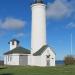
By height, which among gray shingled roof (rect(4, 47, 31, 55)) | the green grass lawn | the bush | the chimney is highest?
the chimney

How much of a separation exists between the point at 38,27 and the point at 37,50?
4158mm

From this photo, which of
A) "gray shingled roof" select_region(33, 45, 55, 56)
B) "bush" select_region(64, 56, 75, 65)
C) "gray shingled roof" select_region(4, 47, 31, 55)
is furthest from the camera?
"gray shingled roof" select_region(4, 47, 31, 55)

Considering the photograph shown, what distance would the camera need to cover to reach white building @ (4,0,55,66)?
51.9 meters

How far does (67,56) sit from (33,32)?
24.8 feet

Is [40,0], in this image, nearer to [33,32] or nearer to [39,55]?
[33,32]

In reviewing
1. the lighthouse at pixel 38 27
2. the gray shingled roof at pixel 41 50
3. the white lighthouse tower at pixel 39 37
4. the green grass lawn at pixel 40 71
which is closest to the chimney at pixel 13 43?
the white lighthouse tower at pixel 39 37

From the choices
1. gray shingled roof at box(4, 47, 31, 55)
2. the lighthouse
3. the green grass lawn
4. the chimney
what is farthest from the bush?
the green grass lawn

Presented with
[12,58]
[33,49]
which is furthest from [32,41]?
[12,58]

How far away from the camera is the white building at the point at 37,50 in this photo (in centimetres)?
5191

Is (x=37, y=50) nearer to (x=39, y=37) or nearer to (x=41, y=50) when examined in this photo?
(x=41, y=50)

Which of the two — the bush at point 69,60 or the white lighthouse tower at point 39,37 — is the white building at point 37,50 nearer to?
the white lighthouse tower at point 39,37

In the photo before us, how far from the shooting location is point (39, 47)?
175ft

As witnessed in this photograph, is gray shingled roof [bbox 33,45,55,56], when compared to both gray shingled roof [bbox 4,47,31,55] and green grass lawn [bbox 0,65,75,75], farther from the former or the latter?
green grass lawn [bbox 0,65,75,75]

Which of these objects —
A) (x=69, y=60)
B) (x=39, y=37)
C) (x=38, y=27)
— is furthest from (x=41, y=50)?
(x=69, y=60)
